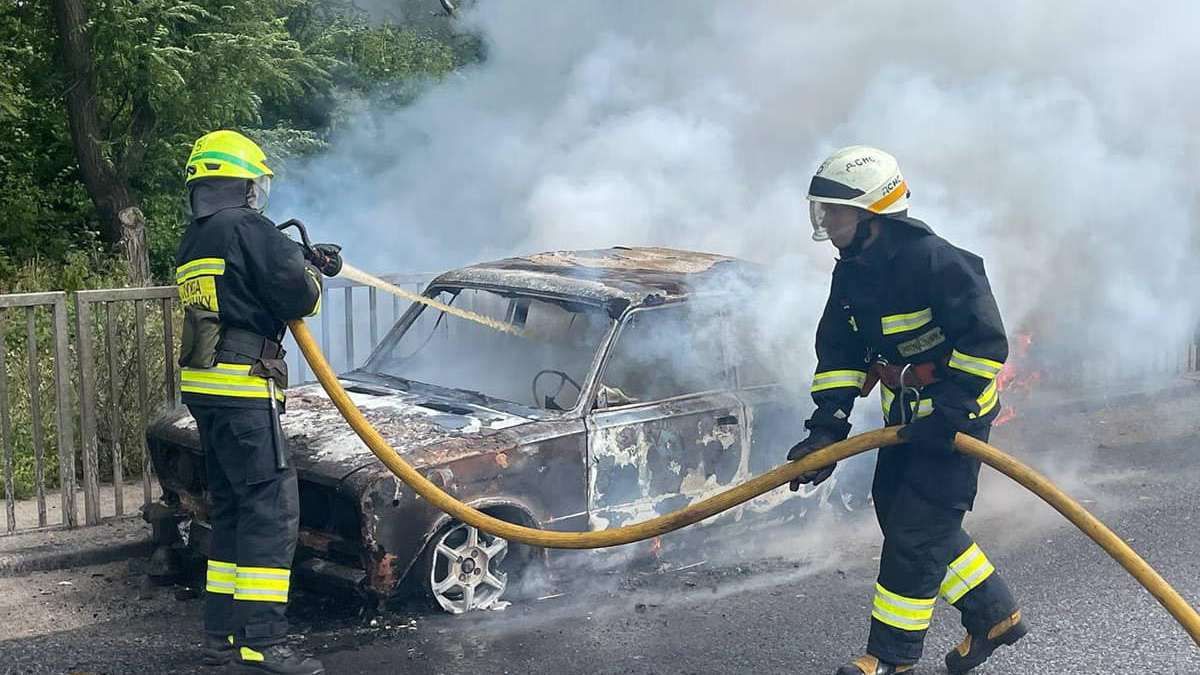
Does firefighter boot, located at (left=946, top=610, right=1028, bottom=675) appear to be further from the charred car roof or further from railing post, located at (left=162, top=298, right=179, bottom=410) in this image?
railing post, located at (left=162, top=298, right=179, bottom=410)

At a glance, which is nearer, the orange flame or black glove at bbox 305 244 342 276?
black glove at bbox 305 244 342 276

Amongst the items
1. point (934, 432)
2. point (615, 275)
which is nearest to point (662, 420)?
point (615, 275)

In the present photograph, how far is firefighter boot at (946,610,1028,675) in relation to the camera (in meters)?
4.82

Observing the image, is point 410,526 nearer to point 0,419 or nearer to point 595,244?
point 0,419

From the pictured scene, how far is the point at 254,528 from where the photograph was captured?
4.85 m

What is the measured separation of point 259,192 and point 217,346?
667 millimetres

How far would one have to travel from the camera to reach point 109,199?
12852mm

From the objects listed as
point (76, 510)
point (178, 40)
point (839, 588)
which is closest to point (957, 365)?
point (839, 588)

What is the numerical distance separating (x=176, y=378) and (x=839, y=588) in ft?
12.6

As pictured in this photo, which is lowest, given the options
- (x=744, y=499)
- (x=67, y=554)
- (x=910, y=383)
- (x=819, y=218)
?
(x=67, y=554)

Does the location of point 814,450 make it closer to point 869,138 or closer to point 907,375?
point 907,375

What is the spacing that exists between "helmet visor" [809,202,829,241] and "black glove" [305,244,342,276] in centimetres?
188

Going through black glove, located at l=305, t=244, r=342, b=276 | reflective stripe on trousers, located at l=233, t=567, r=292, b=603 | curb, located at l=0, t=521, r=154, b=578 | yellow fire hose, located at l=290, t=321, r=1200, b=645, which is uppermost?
black glove, located at l=305, t=244, r=342, b=276

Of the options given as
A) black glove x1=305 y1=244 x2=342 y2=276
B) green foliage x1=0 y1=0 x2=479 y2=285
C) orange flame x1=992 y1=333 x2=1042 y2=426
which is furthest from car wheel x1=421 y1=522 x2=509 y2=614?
green foliage x1=0 y1=0 x2=479 y2=285
